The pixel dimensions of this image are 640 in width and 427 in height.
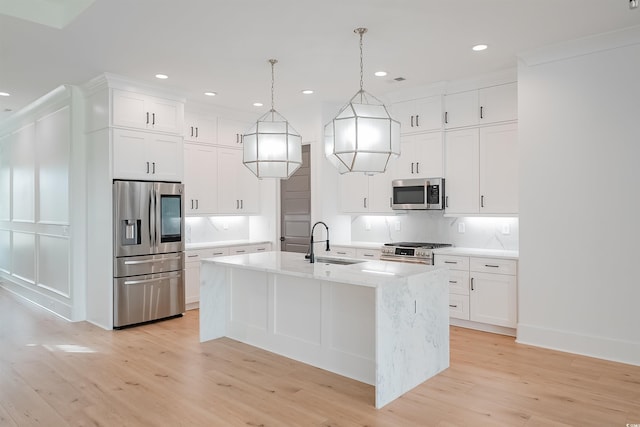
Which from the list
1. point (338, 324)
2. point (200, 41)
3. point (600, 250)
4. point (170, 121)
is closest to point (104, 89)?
point (170, 121)

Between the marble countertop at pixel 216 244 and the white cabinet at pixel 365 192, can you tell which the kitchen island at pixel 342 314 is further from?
the white cabinet at pixel 365 192

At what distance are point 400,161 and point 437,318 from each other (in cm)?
273

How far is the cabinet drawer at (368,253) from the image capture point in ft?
19.0

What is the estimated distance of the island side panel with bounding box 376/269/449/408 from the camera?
3.07m

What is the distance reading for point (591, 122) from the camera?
4.09 metres

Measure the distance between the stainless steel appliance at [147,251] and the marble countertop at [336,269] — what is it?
4.09 ft

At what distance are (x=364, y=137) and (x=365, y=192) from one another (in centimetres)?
304

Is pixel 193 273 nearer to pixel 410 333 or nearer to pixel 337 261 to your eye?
pixel 337 261

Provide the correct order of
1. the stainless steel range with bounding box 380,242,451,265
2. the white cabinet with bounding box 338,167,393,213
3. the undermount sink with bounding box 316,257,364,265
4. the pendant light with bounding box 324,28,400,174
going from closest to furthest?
1. the pendant light with bounding box 324,28,400,174
2. the undermount sink with bounding box 316,257,364,265
3. the stainless steel range with bounding box 380,242,451,265
4. the white cabinet with bounding box 338,167,393,213

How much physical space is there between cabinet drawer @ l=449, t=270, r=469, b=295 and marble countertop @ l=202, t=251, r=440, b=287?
146 cm

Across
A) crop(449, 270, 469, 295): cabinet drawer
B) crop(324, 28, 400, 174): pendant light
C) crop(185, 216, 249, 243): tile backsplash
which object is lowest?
crop(449, 270, 469, 295): cabinet drawer

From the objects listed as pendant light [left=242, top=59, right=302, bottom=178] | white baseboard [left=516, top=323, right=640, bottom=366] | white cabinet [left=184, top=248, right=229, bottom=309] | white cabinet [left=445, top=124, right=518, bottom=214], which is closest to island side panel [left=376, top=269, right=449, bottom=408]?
white baseboard [left=516, top=323, right=640, bottom=366]

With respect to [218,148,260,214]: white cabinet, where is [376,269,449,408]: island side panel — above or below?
below

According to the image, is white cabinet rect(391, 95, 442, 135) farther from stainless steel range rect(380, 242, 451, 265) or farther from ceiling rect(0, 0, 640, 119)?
stainless steel range rect(380, 242, 451, 265)
